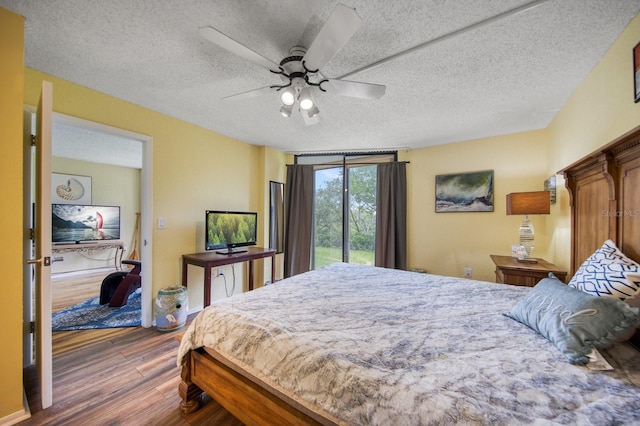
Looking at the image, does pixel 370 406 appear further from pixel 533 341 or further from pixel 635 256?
pixel 635 256

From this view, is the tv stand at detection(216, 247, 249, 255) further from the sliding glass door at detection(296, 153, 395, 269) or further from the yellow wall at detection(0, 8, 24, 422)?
the yellow wall at detection(0, 8, 24, 422)

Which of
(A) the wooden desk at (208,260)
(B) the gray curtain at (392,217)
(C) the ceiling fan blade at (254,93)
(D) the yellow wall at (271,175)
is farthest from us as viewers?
(D) the yellow wall at (271,175)

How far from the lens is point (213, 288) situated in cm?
343

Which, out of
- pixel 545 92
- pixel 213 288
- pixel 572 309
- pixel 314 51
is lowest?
pixel 213 288

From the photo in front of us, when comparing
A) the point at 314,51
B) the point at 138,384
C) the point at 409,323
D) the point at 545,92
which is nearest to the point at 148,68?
the point at 314,51

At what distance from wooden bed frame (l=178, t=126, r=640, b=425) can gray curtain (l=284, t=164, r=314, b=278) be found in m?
2.82

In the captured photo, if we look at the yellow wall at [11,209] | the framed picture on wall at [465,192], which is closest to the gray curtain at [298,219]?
the framed picture on wall at [465,192]

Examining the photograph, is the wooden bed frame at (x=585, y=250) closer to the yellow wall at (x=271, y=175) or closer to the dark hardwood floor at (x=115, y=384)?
the dark hardwood floor at (x=115, y=384)

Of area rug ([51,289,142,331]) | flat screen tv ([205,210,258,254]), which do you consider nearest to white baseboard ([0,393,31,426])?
area rug ([51,289,142,331])

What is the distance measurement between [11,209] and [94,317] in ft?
7.12

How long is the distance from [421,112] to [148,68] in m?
2.57

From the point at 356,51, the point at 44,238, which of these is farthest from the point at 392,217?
the point at 44,238

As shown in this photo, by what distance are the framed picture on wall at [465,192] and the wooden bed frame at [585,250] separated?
4.62ft

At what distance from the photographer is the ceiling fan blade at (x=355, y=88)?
1673 mm
